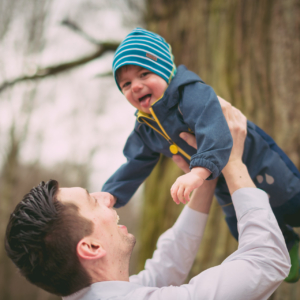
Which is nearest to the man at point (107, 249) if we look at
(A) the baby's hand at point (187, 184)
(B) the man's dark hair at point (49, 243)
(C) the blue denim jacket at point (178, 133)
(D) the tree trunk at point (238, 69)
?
(B) the man's dark hair at point (49, 243)

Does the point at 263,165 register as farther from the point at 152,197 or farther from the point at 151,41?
the point at 152,197

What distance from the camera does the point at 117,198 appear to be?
1.58 m

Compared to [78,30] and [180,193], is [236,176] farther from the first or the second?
[78,30]

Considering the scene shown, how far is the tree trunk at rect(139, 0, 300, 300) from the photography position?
2.43 meters

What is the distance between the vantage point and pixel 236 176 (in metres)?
1.22

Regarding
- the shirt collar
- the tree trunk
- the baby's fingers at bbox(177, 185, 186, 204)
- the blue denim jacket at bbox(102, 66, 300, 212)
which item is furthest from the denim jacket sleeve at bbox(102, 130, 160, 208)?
the tree trunk

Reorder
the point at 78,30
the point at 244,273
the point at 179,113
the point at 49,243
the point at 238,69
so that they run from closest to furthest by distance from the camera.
A: the point at 244,273
the point at 49,243
the point at 179,113
the point at 238,69
the point at 78,30

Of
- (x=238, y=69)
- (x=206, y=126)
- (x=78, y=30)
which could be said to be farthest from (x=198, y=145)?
(x=78, y=30)

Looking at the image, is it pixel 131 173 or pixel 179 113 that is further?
pixel 131 173

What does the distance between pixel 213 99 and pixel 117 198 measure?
0.72 meters

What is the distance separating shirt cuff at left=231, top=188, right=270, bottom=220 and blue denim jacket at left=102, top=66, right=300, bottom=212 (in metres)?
0.12

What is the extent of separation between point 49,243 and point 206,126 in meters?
0.77

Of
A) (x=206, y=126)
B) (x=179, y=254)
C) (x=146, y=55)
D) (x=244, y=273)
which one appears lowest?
(x=179, y=254)

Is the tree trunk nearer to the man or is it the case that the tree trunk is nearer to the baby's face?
the man
